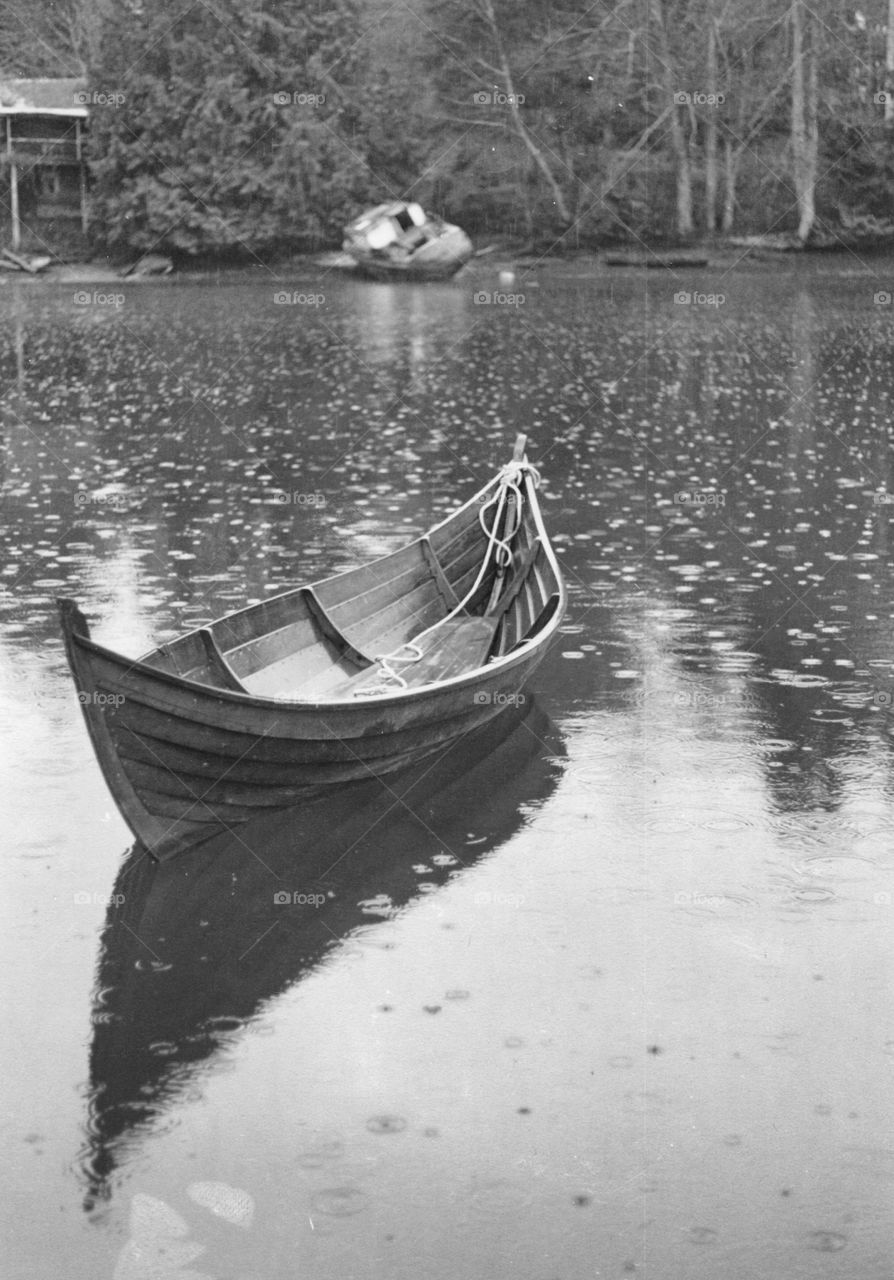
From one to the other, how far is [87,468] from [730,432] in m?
8.52

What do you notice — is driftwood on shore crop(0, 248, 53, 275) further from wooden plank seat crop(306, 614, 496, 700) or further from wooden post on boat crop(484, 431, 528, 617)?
wooden plank seat crop(306, 614, 496, 700)

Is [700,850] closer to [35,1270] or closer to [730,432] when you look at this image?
[35,1270]

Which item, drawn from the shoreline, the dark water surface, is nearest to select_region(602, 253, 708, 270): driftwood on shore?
the shoreline

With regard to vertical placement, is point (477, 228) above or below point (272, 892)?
above

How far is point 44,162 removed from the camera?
2004 inches

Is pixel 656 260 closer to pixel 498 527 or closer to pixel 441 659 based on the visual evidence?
pixel 498 527

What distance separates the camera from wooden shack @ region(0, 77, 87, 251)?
163 feet

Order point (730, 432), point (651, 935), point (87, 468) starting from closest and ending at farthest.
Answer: point (651, 935) → point (87, 468) → point (730, 432)

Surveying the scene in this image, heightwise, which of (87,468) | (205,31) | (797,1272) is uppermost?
(205,31)

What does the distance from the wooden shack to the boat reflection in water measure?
1719 inches

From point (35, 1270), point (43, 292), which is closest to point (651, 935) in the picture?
point (35, 1270)

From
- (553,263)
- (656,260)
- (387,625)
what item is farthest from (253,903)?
(553,263)

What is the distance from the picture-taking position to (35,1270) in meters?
5.39

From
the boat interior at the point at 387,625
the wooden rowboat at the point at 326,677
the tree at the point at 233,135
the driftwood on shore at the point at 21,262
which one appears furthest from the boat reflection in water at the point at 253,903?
the tree at the point at 233,135
